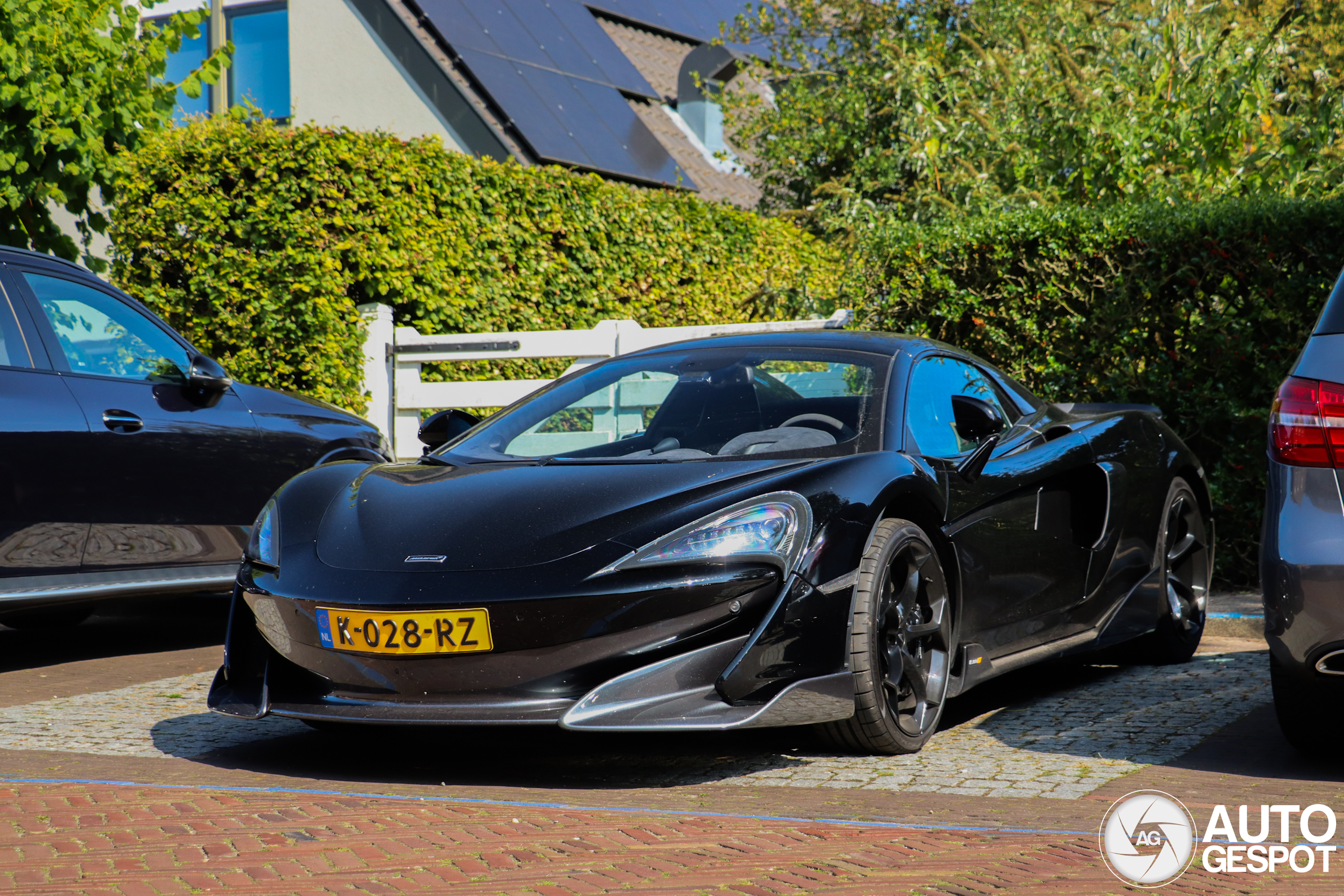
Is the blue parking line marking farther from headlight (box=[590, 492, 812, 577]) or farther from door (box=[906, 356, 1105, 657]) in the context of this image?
door (box=[906, 356, 1105, 657])

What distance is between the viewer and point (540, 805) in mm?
3686

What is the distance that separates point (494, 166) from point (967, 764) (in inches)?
317

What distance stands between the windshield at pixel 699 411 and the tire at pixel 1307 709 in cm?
138

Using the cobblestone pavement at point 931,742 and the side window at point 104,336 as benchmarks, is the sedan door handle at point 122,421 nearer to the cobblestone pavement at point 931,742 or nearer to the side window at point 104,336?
the side window at point 104,336

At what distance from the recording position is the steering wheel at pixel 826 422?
4.59 metres

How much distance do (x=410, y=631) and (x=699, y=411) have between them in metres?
1.48

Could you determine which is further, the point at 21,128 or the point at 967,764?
the point at 21,128

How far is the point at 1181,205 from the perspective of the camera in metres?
8.17

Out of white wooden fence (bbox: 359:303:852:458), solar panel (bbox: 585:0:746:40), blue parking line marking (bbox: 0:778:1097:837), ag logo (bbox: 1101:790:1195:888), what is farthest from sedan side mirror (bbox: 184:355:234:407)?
solar panel (bbox: 585:0:746:40)

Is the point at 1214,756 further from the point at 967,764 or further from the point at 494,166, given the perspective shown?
the point at 494,166

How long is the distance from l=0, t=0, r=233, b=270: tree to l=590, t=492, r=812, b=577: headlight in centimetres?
734

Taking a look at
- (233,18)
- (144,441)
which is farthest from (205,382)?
(233,18)

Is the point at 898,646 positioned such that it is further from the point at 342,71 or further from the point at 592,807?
the point at 342,71

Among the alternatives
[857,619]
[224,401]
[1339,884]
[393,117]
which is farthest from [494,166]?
[1339,884]
